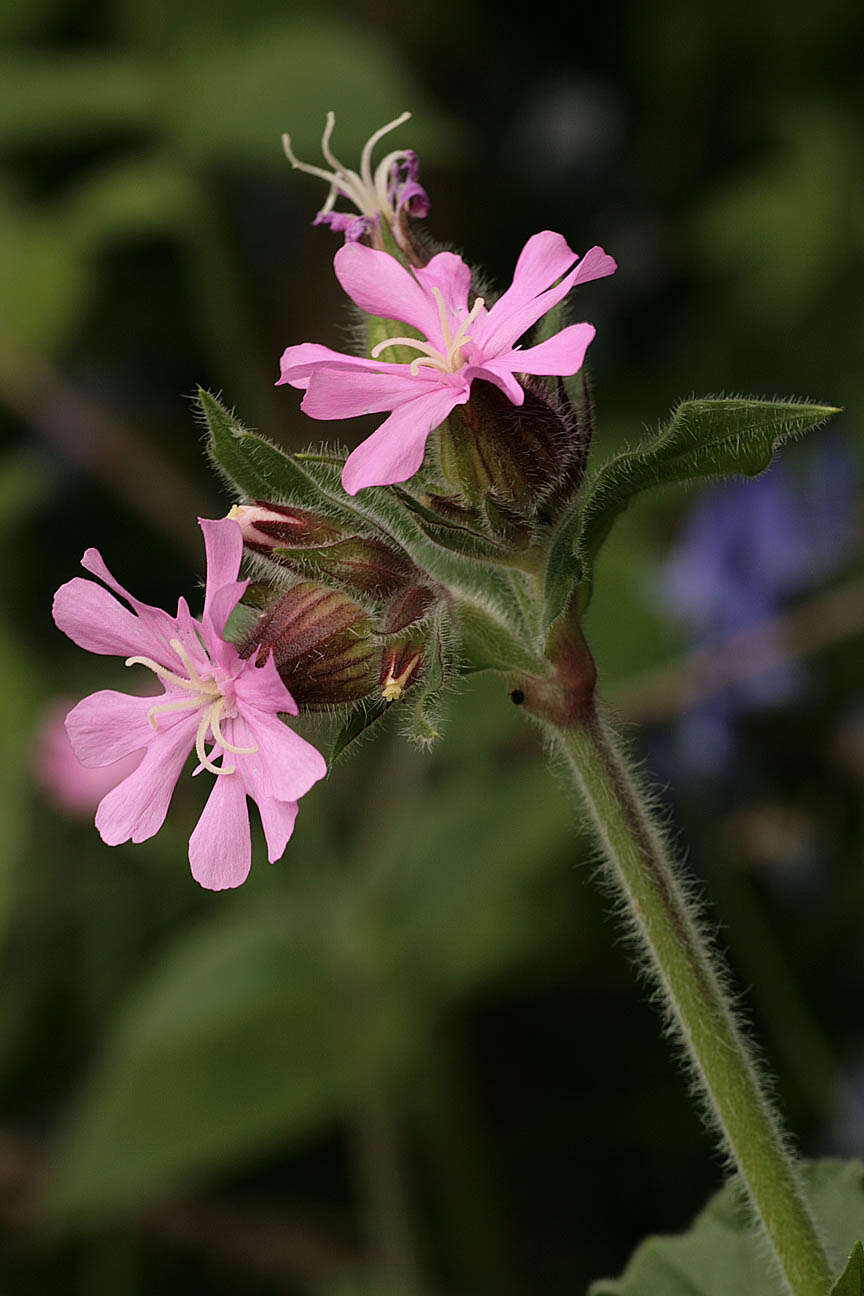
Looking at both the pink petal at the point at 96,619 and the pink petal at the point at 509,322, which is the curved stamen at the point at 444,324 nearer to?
the pink petal at the point at 509,322

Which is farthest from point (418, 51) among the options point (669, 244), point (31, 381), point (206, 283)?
point (31, 381)

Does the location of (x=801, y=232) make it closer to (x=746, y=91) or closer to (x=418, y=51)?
(x=746, y=91)

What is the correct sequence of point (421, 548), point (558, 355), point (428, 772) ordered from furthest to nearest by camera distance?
point (428, 772)
point (421, 548)
point (558, 355)

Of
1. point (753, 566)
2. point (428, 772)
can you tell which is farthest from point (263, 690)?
point (428, 772)

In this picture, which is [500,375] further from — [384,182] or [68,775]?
[68,775]

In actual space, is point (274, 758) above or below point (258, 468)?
below

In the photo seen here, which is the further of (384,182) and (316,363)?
(384,182)

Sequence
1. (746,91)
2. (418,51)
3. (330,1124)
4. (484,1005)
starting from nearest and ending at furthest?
(330,1124) → (484,1005) → (746,91) → (418,51)

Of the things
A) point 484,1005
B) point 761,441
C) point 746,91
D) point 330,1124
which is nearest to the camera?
point 761,441
